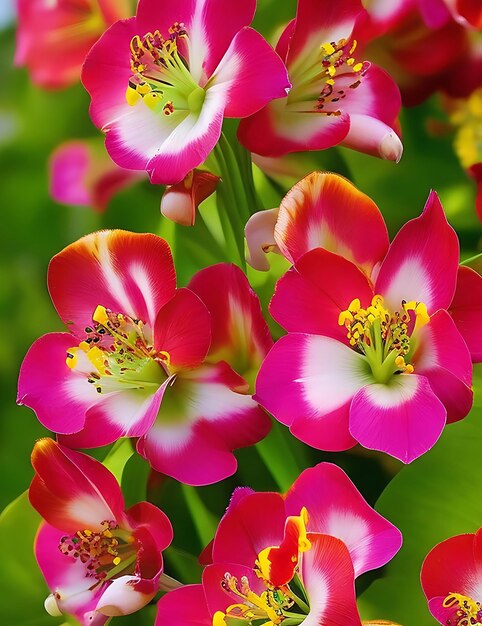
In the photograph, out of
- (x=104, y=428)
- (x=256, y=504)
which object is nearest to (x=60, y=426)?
(x=104, y=428)

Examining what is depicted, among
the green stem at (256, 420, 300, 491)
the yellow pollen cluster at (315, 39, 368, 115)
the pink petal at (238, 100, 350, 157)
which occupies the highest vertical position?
the yellow pollen cluster at (315, 39, 368, 115)

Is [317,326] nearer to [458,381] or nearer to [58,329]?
[458,381]

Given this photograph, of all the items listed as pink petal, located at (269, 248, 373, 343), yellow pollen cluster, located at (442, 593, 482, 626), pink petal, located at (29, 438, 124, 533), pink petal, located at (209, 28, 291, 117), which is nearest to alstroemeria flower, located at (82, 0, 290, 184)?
pink petal, located at (209, 28, 291, 117)

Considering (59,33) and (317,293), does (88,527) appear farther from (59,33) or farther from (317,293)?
(59,33)

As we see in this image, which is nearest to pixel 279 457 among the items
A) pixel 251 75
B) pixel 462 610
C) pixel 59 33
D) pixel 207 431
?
pixel 207 431

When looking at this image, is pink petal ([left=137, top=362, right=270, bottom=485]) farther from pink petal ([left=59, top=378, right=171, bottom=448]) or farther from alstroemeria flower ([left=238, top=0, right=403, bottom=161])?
alstroemeria flower ([left=238, top=0, right=403, bottom=161])

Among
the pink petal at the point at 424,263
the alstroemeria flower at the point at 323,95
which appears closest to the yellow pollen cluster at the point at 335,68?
the alstroemeria flower at the point at 323,95

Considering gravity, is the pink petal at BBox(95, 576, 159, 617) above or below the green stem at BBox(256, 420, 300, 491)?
below
